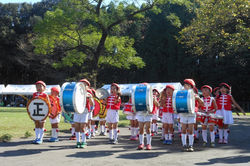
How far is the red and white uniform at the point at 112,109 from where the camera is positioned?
10969 millimetres

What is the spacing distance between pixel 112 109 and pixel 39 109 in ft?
8.42

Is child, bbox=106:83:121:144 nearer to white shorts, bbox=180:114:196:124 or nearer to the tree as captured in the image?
white shorts, bbox=180:114:196:124

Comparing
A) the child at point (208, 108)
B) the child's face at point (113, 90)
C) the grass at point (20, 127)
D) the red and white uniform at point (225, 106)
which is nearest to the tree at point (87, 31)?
the grass at point (20, 127)

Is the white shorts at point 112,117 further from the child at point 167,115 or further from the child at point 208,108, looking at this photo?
the child at point 208,108

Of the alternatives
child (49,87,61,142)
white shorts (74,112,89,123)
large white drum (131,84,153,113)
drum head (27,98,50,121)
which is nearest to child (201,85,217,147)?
large white drum (131,84,153,113)

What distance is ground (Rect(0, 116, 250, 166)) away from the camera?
7699 mm

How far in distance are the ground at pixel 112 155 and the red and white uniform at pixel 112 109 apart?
35.7 inches

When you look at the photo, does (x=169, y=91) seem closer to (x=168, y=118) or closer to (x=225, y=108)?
(x=168, y=118)

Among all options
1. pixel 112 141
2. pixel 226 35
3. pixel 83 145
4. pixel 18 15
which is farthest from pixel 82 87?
pixel 18 15

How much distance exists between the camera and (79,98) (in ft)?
30.3

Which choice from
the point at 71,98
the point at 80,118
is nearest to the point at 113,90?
the point at 80,118

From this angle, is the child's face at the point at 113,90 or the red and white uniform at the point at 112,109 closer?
the red and white uniform at the point at 112,109

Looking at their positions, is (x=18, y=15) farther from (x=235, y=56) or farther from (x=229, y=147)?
(x=229, y=147)

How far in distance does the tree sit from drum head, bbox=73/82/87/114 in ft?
44.5
